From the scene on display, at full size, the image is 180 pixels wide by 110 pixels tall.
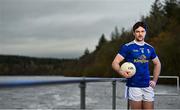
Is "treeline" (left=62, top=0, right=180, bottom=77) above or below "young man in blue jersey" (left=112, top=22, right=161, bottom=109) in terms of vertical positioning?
above

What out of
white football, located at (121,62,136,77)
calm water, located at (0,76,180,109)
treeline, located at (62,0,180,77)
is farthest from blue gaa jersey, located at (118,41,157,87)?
treeline, located at (62,0,180,77)

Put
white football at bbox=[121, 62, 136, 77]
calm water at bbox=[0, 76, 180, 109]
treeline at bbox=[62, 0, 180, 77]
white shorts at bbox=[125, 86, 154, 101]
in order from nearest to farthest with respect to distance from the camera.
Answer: calm water at bbox=[0, 76, 180, 109]
white football at bbox=[121, 62, 136, 77]
white shorts at bbox=[125, 86, 154, 101]
treeline at bbox=[62, 0, 180, 77]

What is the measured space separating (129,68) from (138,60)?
24 centimetres

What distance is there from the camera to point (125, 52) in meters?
6.07

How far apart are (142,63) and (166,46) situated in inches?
2962

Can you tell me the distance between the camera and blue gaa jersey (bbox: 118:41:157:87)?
19.8 feet

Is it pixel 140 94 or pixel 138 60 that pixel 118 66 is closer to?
pixel 138 60

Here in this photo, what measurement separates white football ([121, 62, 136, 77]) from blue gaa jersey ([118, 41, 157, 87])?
16 centimetres

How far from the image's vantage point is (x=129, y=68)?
19.1 feet

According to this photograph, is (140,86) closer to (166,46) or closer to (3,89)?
(3,89)

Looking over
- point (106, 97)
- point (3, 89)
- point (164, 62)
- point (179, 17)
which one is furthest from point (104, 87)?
point (179, 17)

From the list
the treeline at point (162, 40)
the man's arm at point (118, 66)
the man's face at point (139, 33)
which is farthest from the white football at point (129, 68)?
the treeline at point (162, 40)

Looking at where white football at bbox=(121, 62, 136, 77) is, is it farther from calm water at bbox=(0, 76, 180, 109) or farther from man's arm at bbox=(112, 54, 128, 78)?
calm water at bbox=(0, 76, 180, 109)

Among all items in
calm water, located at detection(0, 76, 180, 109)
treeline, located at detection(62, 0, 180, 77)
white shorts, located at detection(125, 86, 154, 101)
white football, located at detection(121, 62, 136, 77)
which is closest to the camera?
calm water, located at detection(0, 76, 180, 109)
